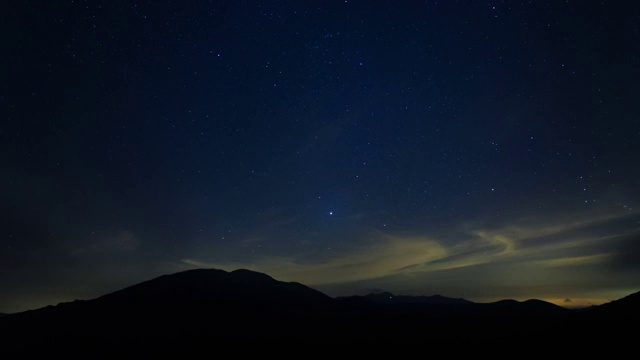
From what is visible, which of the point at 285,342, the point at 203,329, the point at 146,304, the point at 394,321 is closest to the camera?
the point at 285,342

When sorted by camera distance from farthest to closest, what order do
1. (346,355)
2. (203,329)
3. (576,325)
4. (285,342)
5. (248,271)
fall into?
(248,271), (203,329), (285,342), (346,355), (576,325)

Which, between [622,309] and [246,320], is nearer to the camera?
[622,309]

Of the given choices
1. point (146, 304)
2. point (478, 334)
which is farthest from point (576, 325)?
point (146, 304)

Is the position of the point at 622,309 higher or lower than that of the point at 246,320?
higher

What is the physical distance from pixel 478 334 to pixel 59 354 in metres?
75.2

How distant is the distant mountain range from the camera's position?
64.2 meters

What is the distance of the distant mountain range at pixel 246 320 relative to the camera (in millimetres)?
64169

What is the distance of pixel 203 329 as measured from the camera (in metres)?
77.7

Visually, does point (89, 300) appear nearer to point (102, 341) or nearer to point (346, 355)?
point (102, 341)

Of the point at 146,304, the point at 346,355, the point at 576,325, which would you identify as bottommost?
the point at 346,355

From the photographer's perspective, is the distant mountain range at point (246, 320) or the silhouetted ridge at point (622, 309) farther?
the distant mountain range at point (246, 320)

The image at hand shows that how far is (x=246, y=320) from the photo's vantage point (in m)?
86.1

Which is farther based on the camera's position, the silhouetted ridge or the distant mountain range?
the distant mountain range

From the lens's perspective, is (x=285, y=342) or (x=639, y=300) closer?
(x=639, y=300)
